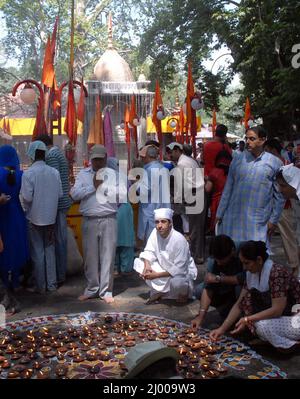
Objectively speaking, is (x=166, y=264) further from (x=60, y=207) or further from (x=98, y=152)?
(x=60, y=207)

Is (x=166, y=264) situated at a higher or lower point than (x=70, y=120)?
lower

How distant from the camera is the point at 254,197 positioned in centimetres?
426

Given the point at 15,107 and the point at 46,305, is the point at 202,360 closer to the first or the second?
the point at 46,305

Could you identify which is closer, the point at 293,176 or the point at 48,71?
the point at 293,176

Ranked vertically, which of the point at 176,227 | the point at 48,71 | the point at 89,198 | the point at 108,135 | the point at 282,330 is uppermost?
the point at 48,71

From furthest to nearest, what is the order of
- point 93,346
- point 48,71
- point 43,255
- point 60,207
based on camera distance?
point 48,71
point 60,207
point 43,255
point 93,346

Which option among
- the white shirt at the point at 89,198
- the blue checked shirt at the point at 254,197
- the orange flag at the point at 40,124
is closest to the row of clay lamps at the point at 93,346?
the blue checked shirt at the point at 254,197

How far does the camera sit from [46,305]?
5.10 m

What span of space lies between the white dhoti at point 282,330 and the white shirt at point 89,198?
2080 millimetres

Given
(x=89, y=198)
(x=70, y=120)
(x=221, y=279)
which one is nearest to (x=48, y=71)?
(x=70, y=120)

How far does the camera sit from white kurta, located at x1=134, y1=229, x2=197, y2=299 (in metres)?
4.97

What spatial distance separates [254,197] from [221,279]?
745 millimetres

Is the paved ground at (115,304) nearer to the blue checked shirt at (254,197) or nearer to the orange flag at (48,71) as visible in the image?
the blue checked shirt at (254,197)

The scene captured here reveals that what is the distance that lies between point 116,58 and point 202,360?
1768 cm
